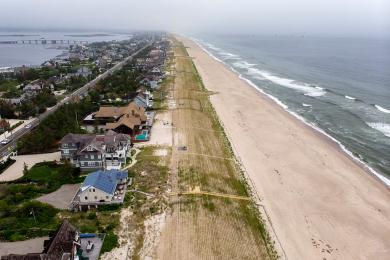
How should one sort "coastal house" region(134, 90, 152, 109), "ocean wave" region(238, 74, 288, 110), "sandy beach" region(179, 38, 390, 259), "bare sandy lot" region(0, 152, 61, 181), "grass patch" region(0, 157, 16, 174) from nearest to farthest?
"sandy beach" region(179, 38, 390, 259) → "bare sandy lot" region(0, 152, 61, 181) → "grass patch" region(0, 157, 16, 174) → "coastal house" region(134, 90, 152, 109) → "ocean wave" region(238, 74, 288, 110)

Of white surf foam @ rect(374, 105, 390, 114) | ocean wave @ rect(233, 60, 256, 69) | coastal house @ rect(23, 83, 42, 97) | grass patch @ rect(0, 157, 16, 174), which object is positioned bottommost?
grass patch @ rect(0, 157, 16, 174)

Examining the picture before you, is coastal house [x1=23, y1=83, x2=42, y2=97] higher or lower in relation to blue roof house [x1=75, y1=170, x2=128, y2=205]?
higher

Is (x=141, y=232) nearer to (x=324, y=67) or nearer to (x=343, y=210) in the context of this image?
(x=343, y=210)

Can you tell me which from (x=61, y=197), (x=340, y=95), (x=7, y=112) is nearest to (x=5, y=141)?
(x=7, y=112)

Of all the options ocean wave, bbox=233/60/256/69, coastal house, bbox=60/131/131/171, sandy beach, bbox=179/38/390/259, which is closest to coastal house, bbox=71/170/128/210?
coastal house, bbox=60/131/131/171

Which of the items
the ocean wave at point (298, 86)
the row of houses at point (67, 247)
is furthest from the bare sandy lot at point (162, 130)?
the ocean wave at point (298, 86)

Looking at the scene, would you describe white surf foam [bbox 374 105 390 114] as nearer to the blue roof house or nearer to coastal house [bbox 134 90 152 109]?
coastal house [bbox 134 90 152 109]

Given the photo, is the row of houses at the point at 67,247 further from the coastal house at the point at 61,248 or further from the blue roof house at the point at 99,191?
the blue roof house at the point at 99,191
